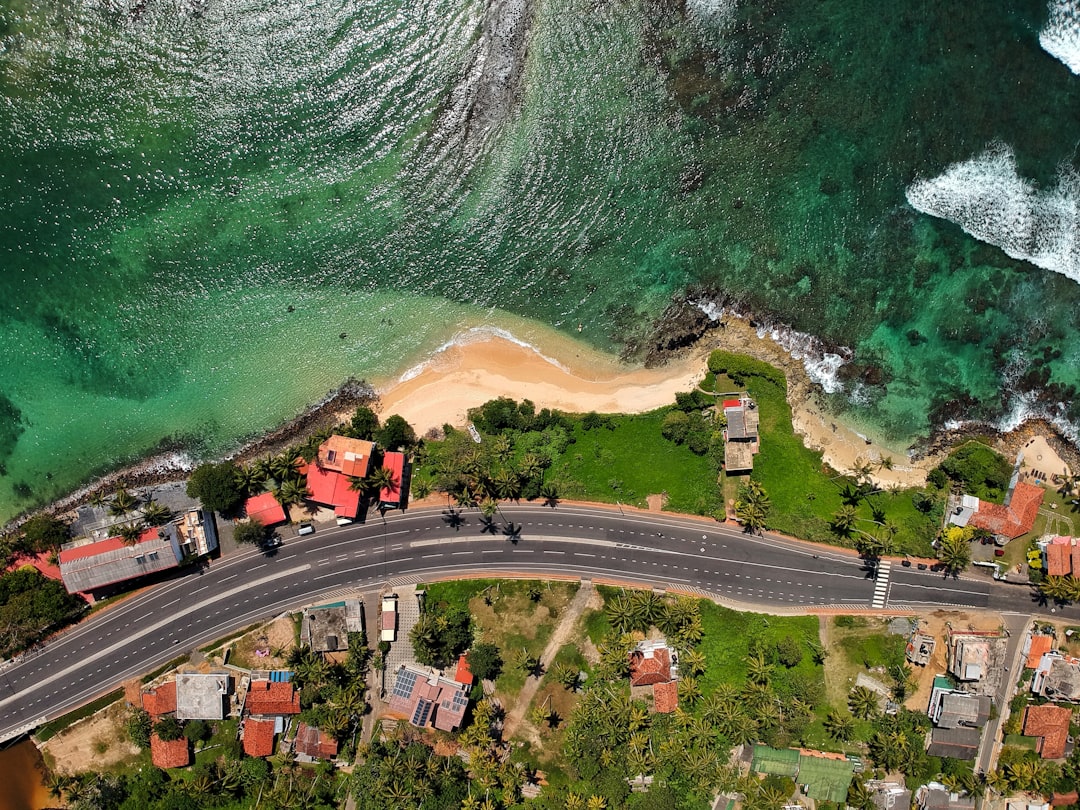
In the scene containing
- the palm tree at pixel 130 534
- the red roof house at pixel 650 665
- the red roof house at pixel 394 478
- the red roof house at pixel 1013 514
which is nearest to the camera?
the palm tree at pixel 130 534

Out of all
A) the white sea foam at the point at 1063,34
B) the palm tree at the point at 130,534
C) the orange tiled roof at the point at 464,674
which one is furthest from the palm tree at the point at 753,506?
the palm tree at the point at 130,534

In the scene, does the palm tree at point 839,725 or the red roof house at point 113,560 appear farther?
the palm tree at point 839,725

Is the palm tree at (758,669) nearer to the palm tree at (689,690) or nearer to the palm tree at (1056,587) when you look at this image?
the palm tree at (689,690)

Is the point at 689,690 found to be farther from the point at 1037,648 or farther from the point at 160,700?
the point at 160,700

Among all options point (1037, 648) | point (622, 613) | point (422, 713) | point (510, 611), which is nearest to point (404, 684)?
point (422, 713)

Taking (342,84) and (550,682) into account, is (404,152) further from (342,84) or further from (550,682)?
(550,682)

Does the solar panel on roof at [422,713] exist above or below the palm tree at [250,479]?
below

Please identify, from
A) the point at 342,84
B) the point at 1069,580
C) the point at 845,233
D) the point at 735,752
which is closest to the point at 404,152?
→ the point at 342,84

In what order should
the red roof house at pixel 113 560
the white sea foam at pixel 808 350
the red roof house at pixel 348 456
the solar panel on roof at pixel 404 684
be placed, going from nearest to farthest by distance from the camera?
1. the red roof house at pixel 113 560
2. the red roof house at pixel 348 456
3. the solar panel on roof at pixel 404 684
4. the white sea foam at pixel 808 350
